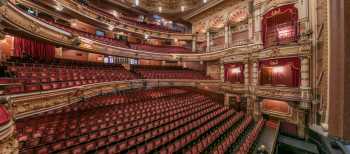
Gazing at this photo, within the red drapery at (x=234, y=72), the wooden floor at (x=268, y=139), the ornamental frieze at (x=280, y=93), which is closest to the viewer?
the wooden floor at (x=268, y=139)

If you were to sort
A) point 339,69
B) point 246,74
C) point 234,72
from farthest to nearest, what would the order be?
point 234,72, point 246,74, point 339,69

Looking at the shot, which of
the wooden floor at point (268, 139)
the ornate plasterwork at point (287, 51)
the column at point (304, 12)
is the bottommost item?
the wooden floor at point (268, 139)

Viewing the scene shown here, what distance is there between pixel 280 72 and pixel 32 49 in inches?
447

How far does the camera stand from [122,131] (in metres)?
4.17

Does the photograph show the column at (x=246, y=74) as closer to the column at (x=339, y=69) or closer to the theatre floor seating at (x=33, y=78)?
the theatre floor seating at (x=33, y=78)

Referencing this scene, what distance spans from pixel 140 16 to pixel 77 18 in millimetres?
6021

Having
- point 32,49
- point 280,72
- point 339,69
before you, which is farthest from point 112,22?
point 339,69

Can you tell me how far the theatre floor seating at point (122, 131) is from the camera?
3.22 metres

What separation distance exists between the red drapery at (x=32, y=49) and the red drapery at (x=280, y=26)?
10361mm

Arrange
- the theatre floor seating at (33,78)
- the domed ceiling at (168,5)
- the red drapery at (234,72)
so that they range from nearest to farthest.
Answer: the theatre floor seating at (33,78) < the red drapery at (234,72) < the domed ceiling at (168,5)

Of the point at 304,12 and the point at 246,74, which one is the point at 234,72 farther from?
the point at 304,12

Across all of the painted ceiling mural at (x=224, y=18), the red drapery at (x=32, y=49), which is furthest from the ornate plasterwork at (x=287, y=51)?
the red drapery at (x=32, y=49)

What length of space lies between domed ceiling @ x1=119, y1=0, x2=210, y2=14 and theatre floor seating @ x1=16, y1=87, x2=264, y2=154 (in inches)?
333

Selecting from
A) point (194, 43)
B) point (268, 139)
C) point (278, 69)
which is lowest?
point (268, 139)
